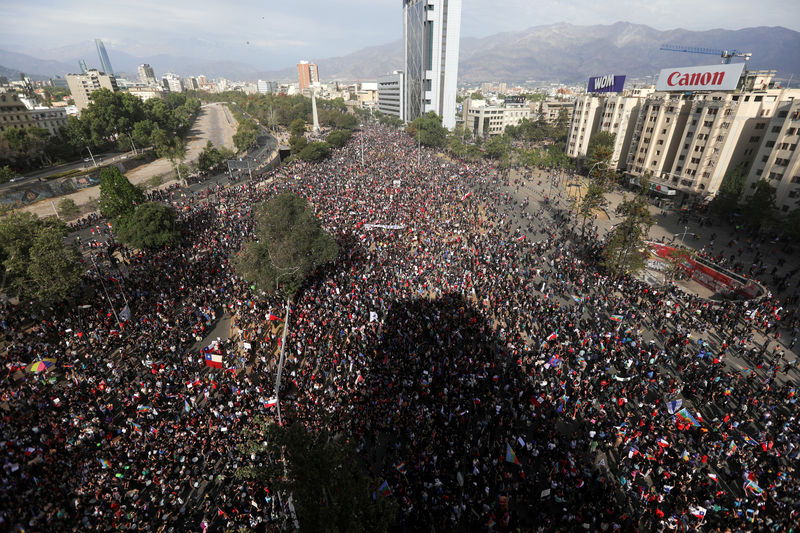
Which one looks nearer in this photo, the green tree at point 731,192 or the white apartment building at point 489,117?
the green tree at point 731,192

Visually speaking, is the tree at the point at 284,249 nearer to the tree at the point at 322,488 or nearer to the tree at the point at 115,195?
the tree at the point at 322,488

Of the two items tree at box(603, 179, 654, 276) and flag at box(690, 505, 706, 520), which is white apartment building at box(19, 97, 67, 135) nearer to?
tree at box(603, 179, 654, 276)

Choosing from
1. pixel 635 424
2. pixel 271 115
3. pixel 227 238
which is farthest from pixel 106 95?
pixel 635 424

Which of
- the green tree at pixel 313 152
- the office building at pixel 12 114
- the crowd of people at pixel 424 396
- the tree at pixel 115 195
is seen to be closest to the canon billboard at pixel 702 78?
the crowd of people at pixel 424 396

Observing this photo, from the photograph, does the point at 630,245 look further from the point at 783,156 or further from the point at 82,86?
the point at 82,86

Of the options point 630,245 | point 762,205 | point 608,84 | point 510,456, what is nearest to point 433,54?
point 608,84

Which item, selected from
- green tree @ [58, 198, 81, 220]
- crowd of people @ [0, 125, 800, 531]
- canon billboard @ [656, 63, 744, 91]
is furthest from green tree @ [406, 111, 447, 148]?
green tree @ [58, 198, 81, 220]

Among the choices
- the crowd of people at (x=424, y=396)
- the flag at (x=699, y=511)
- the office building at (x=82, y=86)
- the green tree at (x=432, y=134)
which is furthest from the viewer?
the office building at (x=82, y=86)
